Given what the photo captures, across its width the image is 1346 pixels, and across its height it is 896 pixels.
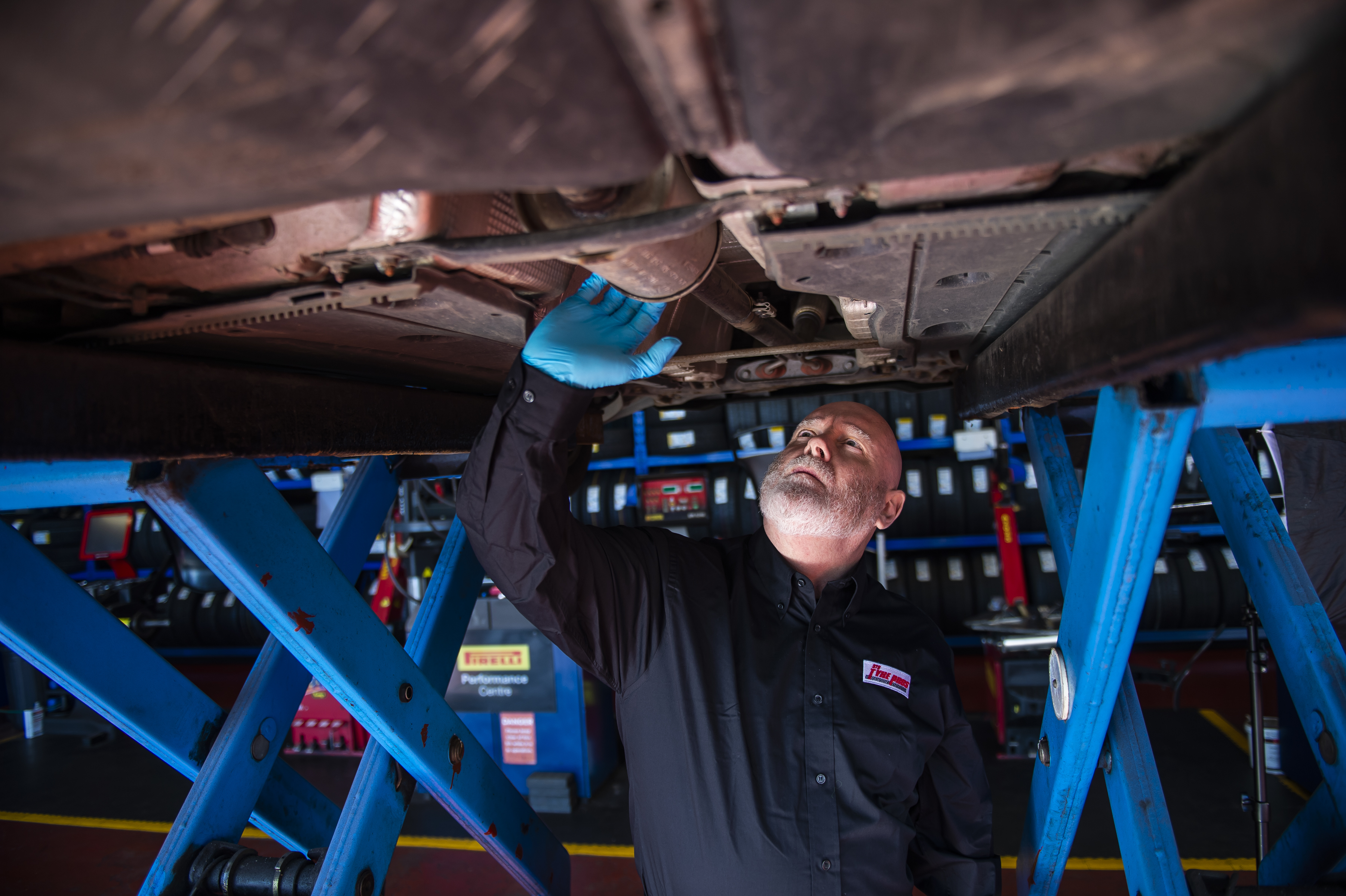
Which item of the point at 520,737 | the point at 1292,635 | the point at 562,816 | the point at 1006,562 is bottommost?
the point at 562,816

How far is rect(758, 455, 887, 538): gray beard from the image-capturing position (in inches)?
66.6

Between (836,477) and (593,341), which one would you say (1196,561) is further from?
(593,341)

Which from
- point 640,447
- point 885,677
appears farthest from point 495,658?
point 885,677

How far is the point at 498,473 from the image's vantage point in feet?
→ 4.06

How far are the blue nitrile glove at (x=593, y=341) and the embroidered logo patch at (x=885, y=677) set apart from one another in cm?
87

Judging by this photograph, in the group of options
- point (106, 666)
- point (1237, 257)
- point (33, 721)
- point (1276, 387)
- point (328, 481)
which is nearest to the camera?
point (1237, 257)

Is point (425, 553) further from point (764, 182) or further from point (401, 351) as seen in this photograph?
point (764, 182)

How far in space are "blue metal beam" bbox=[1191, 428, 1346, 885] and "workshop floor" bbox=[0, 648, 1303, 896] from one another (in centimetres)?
195

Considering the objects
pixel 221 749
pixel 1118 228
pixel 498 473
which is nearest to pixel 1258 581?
pixel 1118 228

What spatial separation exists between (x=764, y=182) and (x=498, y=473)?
31.2 inches

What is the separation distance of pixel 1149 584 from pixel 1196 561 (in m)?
4.39

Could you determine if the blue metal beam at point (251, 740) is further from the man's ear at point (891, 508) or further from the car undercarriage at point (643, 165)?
the man's ear at point (891, 508)

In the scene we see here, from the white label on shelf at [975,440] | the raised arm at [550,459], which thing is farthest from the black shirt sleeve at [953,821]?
the white label on shelf at [975,440]

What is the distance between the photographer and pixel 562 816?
3.51 meters
